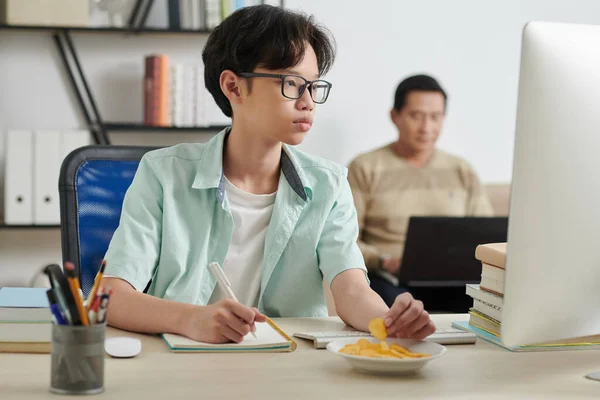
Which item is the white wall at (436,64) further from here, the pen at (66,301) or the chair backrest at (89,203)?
the pen at (66,301)

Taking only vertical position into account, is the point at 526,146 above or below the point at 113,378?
above

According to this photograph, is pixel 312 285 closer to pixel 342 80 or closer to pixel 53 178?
pixel 53 178

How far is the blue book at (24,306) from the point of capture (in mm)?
1176

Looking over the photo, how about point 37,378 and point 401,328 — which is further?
point 401,328

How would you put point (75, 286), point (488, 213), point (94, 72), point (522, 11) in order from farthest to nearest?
1. point (522, 11)
2. point (488, 213)
3. point (94, 72)
4. point (75, 286)

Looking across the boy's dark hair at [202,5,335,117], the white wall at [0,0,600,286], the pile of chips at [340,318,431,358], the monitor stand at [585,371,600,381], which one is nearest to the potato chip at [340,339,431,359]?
the pile of chips at [340,318,431,358]

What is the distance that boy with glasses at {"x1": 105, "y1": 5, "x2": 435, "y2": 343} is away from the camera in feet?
4.97

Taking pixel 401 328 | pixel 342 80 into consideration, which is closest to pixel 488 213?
pixel 342 80

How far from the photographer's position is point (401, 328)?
47.1 inches

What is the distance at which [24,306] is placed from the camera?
122cm

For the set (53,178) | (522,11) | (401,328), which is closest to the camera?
(401,328)

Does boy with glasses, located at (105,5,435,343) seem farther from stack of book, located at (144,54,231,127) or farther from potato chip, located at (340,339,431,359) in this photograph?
stack of book, located at (144,54,231,127)

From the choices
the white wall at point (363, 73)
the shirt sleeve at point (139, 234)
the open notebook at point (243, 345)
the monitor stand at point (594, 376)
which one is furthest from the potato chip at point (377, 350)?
the white wall at point (363, 73)

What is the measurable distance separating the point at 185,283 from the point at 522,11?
3.11m
